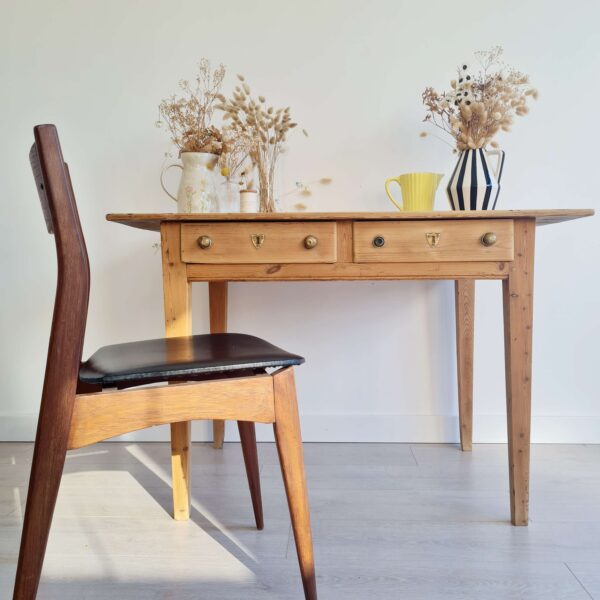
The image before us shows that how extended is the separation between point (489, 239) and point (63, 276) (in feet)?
3.09

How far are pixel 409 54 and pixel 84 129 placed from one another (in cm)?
117

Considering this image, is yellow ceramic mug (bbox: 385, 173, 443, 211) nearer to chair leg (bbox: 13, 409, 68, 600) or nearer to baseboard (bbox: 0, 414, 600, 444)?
baseboard (bbox: 0, 414, 600, 444)

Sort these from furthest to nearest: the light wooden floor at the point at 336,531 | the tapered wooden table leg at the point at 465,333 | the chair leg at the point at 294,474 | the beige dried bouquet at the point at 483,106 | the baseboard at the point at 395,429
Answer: the baseboard at the point at 395,429 < the tapered wooden table leg at the point at 465,333 < the beige dried bouquet at the point at 483,106 < the light wooden floor at the point at 336,531 < the chair leg at the point at 294,474

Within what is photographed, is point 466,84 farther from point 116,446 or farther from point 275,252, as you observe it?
point 116,446

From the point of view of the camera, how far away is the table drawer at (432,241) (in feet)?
4.43

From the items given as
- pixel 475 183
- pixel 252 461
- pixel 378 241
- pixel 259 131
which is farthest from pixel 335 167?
pixel 252 461

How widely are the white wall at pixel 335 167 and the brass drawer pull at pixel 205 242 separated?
0.68 meters

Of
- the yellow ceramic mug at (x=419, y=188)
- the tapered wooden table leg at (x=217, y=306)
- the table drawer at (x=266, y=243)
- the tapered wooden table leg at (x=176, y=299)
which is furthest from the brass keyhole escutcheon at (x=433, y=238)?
the tapered wooden table leg at (x=217, y=306)

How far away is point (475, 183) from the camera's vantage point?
1526 millimetres

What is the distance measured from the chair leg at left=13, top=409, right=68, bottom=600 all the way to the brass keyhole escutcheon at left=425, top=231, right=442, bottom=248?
0.90m

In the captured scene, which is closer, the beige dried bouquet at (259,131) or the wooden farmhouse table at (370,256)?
the wooden farmhouse table at (370,256)

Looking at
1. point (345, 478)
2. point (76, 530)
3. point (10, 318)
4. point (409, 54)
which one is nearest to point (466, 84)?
point (409, 54)

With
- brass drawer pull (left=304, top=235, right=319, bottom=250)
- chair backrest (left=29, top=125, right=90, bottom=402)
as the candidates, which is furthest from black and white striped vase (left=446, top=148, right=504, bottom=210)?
chair backrest (left=29, top=125, right=90, bottom=402)

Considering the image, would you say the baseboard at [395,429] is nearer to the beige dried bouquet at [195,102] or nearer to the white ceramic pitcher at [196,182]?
the white ceramic pitcher at [196,182]
